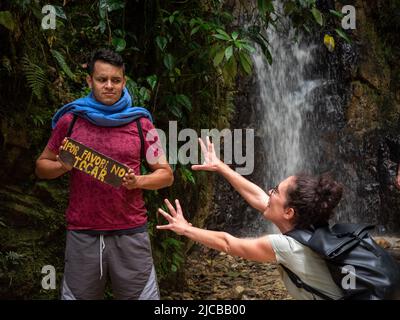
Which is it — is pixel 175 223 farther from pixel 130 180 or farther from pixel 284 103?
pixel 284 103

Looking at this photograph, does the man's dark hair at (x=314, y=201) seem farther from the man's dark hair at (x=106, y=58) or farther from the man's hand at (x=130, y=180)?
the man's dark hair at (x=106, y=58)

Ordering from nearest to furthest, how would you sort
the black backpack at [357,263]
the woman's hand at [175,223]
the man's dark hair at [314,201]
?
the black backpack at [357,263] → the man's dark hair at [314,201] → the woman's hand at [175,223]

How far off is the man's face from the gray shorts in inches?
27.0

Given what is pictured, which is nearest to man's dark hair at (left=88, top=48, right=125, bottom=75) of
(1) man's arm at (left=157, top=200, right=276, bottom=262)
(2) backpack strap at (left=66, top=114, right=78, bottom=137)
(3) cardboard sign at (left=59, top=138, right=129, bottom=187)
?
(2) backpack strap at (left=66, top=114, right=78, bottom=137)

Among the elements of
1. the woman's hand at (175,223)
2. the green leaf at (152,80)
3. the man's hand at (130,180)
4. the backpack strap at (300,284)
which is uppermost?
the green leaf at (152,80)

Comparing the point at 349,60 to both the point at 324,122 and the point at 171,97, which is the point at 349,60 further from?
the point at 171,97

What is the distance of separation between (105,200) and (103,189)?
0.18 feet

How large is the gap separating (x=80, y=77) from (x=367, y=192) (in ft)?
20.7

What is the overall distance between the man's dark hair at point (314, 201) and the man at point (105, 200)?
2.35ft

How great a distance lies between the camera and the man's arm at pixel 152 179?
227 centimetres

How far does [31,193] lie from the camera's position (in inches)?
137

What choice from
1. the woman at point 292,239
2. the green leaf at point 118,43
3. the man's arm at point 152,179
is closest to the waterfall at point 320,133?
the green leaf at point 118,43

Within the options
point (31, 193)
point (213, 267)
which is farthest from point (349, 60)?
point (31, 193)

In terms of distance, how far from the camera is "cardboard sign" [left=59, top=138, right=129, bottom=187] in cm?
222
